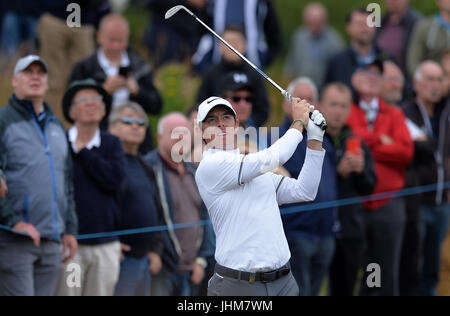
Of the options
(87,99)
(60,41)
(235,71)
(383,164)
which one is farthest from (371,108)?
(60,41)

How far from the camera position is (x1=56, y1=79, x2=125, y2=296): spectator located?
8039 mm

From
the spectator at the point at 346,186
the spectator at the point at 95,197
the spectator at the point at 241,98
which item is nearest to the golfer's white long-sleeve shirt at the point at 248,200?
the spectator at the point at 95,197

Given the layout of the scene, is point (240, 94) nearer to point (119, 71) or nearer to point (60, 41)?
point (119, 71)

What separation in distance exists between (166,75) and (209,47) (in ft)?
3.80

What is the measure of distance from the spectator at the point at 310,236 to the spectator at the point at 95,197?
159 centimetres

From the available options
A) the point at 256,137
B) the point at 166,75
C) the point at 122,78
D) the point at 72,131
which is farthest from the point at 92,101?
the point at 166,75

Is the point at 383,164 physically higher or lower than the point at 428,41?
lower

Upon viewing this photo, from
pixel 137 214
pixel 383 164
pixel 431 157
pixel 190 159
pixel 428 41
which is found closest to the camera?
pixel 137 214

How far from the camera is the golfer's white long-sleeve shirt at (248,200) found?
6.21 metres

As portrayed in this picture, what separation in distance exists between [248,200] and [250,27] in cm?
569

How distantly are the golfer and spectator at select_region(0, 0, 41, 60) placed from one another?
5935 mm

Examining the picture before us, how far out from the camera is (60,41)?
11258 millimetres

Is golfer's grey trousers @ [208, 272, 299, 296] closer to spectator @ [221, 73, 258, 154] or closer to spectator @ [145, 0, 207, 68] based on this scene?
spectator @ [221, 73, 258, 154]
